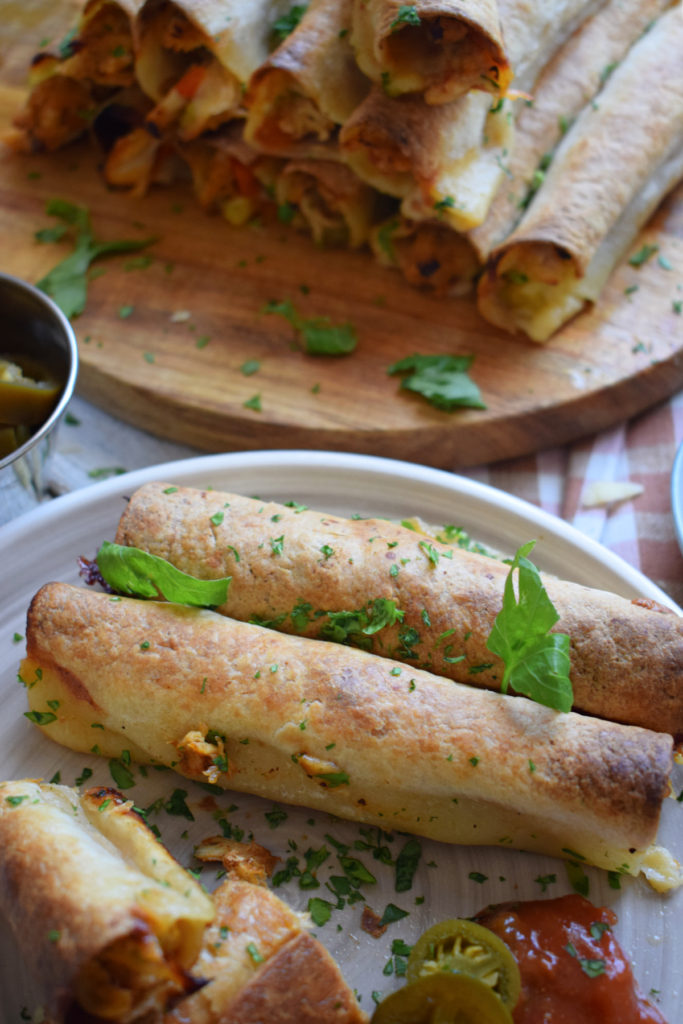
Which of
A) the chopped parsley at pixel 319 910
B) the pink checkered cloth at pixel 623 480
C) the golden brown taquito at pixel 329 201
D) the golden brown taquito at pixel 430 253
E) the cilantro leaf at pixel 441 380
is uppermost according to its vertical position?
the golden brown taquito at pixel 329 201

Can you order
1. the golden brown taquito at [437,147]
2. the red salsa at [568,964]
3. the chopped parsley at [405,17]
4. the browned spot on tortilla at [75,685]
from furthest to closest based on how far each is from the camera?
the golden brown taquito at [437,147]
the chopped parsley at [405,17]
the browned spot on tortilla at [75,685]
the red salsa at [568,964]

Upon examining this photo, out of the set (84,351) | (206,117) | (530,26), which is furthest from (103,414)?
(530,26)

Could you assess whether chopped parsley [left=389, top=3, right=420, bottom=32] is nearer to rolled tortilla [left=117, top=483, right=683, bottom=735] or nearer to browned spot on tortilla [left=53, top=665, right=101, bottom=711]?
rolled tortilla [left=117, top=483, right=683, bottom=735]

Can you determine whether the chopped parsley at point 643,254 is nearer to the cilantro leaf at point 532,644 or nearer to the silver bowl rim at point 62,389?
the cilantro leaf at point 532,644

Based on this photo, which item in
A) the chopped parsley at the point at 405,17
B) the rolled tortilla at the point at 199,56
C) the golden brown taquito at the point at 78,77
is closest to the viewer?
the chopped parsley at the point at 405,17

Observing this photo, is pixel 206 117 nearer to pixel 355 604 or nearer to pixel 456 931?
pixel 355 604

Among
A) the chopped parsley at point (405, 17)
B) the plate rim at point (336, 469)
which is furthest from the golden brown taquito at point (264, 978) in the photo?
the chopped parsley at point (405, 17)

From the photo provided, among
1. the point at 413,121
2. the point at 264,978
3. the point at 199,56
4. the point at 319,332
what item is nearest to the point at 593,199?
the point at 413,121
